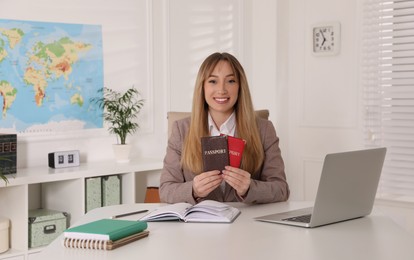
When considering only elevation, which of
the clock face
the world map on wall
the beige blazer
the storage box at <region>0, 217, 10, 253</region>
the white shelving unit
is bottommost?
the storage box at <region>0, 217, 10, 253</region>

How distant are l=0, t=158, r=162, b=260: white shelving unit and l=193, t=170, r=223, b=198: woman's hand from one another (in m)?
1.49

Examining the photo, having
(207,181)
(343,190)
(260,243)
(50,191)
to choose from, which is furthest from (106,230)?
(50,191)

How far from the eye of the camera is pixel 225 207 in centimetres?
233

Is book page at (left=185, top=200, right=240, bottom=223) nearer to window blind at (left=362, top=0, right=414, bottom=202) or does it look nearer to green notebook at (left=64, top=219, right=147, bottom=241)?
green notebook at (left=64, top=219, right=147, bottom=241)

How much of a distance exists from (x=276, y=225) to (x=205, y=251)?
45 centimetres

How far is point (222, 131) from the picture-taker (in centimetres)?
285

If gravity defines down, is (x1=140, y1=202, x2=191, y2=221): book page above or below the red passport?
below

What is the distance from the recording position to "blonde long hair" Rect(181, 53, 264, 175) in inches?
110

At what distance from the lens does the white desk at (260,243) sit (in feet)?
5.99

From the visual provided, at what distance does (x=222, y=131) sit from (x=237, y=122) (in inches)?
3.2

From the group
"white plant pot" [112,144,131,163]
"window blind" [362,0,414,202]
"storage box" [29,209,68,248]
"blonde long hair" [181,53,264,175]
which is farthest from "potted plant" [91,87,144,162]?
"window blind" [362,0,414,202]

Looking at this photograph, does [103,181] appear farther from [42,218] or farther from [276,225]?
[276,225]

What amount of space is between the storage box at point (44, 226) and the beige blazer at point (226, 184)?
129 cm

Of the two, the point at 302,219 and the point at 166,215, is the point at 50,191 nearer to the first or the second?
the point at 166,215
